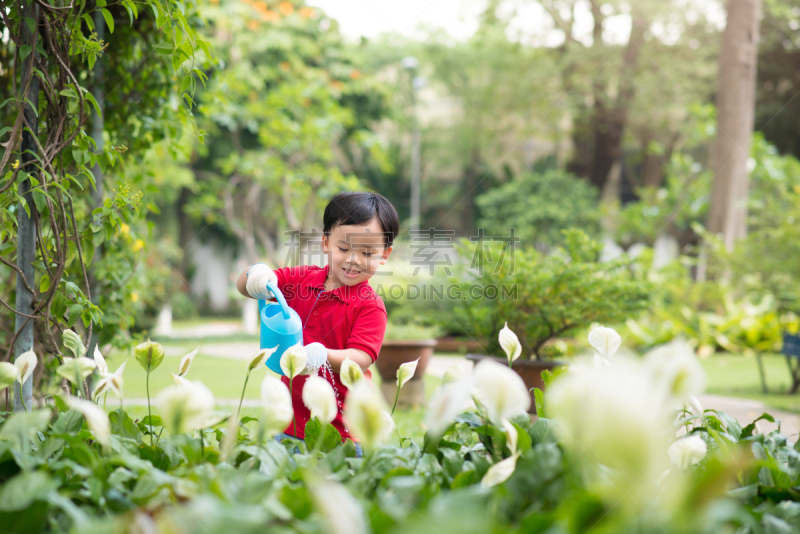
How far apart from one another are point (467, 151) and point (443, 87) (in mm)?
1792

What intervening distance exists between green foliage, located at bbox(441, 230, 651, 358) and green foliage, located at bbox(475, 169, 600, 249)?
7.16 metres

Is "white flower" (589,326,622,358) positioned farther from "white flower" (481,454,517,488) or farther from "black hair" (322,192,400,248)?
"black hair" (322,192,400,248)

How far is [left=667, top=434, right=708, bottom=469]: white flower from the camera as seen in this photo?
799 millimetres

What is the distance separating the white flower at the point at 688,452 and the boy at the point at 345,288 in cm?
97

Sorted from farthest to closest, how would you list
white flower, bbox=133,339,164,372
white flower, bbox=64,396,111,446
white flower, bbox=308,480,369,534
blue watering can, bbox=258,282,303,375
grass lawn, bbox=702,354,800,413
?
grass lawn, bbox=702,354,800,413, blue watering can, bbox=258,282,303,375, white flower, bbox=133,339,164,372, white flower, bbox=64,396,111,446, white flower, bbox=308,480,369,534

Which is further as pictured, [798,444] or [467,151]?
[467,151]

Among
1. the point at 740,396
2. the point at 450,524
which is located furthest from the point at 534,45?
the point at 450,524

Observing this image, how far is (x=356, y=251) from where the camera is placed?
1.78 metres

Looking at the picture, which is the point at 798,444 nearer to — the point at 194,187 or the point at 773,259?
the point at 773,259

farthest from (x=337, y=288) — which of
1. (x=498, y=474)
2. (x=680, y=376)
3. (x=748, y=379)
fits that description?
(x=748, y=379)

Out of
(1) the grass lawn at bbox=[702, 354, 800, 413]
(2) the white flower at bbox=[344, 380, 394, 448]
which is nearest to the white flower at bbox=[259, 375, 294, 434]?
(2) the white flower at bbox=[344, 380, 394, 448]

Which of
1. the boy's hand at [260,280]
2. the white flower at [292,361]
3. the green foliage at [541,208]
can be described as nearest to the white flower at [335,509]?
the white flower at [292,361]

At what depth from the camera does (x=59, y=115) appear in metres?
1.45

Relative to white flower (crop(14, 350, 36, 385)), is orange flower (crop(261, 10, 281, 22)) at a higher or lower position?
higher
